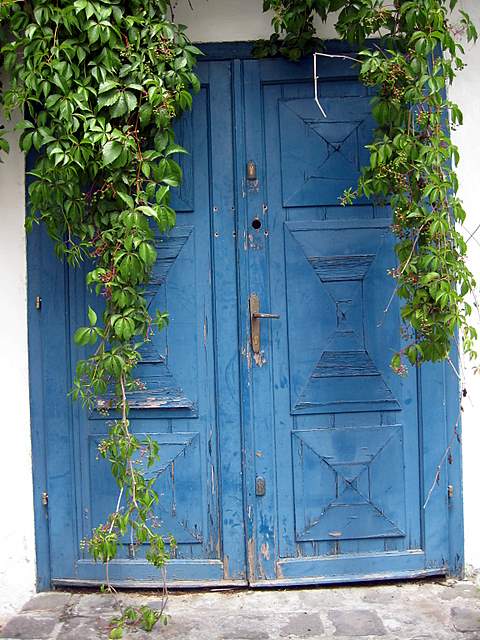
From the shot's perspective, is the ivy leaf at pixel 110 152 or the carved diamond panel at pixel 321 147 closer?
the ivy leaf at pixel 110 152

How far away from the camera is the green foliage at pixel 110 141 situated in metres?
3.35

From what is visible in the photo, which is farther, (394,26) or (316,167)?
(316,167)

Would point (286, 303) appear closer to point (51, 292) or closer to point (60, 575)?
point (51, 292)

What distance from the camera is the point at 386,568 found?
387cm

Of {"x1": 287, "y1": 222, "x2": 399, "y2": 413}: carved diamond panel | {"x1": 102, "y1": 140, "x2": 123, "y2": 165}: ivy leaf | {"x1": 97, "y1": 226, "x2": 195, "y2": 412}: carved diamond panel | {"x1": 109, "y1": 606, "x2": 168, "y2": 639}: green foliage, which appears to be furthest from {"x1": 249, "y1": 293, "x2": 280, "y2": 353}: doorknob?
{"x1": 109, "y1": 606, "x2": 168, "y2": 639}: green foliage

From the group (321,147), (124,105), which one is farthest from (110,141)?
(321,147)

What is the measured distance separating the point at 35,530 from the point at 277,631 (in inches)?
48.1

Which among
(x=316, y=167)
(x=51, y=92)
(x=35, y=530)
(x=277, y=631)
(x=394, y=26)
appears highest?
(x=394, y=26)

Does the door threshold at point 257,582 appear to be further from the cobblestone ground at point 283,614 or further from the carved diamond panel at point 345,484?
the carved diamond panel at point 345,484

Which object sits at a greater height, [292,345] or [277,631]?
[292,345]

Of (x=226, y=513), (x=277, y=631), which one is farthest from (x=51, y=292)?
(x=277, y=631)

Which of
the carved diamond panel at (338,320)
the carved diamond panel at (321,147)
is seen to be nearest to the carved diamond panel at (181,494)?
the carved diamond panel at (338,320)

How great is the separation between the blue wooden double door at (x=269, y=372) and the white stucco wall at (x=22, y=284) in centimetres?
11

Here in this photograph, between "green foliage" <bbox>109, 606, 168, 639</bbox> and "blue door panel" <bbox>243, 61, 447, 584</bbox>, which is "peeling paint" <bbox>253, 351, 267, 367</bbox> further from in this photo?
"green foliage" <bbox>109, 606, 168, 639</bbox>
